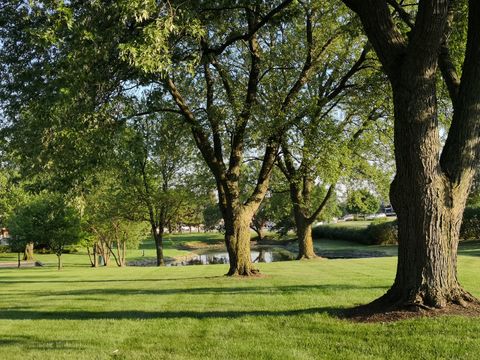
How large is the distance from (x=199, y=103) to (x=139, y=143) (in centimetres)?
721

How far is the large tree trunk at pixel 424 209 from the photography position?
7.21 meters

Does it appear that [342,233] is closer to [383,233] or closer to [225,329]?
[383,233]

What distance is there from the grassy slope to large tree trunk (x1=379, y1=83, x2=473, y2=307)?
2.27ft

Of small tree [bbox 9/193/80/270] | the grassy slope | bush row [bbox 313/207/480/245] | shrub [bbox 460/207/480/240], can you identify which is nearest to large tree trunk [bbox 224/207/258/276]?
the grassy slope

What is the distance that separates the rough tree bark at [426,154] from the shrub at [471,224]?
3376 centimetres

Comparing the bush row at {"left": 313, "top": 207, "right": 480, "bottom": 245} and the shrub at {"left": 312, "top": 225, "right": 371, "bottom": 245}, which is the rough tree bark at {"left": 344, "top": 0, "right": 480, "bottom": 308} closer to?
the bush row at {"left": 313, "top": 207, "right": 480, "bottom": 245}

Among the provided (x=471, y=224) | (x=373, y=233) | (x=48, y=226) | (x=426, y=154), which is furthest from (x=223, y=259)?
(x=426, y=154)

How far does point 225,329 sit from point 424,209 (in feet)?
11.4

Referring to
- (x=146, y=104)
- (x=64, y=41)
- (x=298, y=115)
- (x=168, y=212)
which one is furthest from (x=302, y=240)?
(x=64, y=41)

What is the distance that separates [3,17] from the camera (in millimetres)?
9812

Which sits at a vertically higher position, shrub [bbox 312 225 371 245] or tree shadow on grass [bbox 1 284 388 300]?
shrub [bbox 312 225 371 245]

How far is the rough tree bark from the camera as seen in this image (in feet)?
23.7

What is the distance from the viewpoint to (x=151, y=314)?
898 centimetres

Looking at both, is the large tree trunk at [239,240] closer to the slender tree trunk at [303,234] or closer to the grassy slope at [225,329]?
the grassy slope at [225,329]
